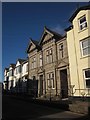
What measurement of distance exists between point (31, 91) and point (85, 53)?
14.3 m

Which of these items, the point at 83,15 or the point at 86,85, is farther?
the point at 83,15

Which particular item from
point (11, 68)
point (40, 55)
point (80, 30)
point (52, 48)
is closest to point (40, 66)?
point (40, 55)

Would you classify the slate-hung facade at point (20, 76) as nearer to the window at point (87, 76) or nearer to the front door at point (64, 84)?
the front door at point (64, 84)

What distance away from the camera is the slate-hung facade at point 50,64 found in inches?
882

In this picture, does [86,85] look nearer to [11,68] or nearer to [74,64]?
[74,64]

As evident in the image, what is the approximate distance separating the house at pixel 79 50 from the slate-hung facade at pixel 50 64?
5.35ft

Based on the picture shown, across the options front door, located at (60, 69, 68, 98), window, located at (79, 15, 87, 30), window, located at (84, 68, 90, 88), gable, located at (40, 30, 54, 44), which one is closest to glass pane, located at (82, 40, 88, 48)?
window, located at (79, 15, 87, 30)

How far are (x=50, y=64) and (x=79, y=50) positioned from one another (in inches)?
264

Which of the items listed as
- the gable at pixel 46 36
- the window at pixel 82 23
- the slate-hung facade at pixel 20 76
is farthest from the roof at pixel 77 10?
the slate-hung facade at pixel 20 76

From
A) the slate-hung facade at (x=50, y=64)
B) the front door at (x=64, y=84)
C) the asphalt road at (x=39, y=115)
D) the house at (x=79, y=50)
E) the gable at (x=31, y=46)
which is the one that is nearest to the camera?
the asphalt road at (x=39, y=115)

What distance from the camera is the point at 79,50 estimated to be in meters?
19.0

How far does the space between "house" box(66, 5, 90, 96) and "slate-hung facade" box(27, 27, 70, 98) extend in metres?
1.63

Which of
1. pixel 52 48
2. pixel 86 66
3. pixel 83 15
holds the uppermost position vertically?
pixel 83 15

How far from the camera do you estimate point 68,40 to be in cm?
2097
